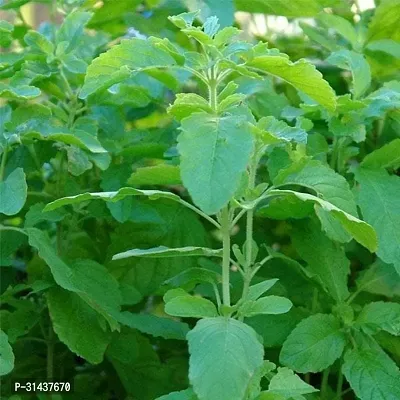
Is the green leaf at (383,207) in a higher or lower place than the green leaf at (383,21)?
lower

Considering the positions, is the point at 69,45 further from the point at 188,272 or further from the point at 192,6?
the point at 188,272

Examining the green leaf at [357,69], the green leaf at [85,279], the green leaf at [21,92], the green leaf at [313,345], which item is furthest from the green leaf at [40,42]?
the green leaf at [313,345]

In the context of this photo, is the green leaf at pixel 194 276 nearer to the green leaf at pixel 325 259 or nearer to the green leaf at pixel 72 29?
the green leaf at pixel 325 259

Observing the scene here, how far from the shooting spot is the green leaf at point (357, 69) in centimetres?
92

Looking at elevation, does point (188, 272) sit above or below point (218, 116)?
below

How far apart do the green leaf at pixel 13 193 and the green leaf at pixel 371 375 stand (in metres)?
0.35

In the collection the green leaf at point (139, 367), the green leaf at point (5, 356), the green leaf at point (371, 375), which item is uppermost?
the green leaf at point (5, 356)

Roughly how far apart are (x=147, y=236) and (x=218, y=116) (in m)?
0.31

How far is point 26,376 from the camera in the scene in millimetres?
985

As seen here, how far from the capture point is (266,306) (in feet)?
2.26

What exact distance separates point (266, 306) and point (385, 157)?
11.0 inches

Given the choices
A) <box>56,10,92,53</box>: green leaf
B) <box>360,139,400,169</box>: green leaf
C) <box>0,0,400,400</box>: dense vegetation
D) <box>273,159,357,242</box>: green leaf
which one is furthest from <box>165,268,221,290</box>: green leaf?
<box>56,10,92,53</box>: green leaf

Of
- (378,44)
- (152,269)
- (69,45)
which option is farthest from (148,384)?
(378,44)

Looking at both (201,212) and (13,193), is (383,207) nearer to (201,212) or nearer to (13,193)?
(201,212)
